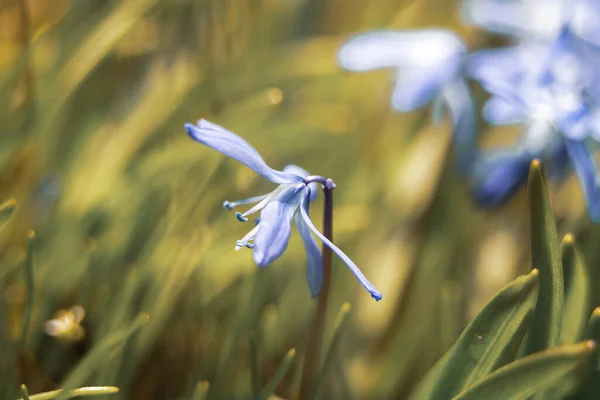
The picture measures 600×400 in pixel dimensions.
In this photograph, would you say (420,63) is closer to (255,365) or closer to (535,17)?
(535,17)

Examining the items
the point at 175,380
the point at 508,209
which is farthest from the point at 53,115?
the point at 508,209

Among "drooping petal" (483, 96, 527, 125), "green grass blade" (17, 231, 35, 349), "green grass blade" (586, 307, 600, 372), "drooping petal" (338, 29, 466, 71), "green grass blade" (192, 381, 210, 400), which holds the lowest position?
"green grass blade" (192, 381, 210, 400)

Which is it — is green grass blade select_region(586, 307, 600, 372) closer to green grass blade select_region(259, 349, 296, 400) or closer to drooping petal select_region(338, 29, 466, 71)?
green grass blade select_region(259, 349, 296, 400)

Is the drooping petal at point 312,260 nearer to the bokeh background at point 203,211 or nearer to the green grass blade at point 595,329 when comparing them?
the bokeh background at point 203,211

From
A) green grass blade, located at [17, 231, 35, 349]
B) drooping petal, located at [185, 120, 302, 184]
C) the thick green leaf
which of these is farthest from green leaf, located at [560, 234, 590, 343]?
green grass blade, located at [17, 231, 35, 349]

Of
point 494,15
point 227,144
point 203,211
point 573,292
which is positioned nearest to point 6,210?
point 227,144

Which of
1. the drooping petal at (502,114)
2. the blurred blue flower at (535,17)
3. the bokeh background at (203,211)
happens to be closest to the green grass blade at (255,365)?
the bokeh background at (203,211)
